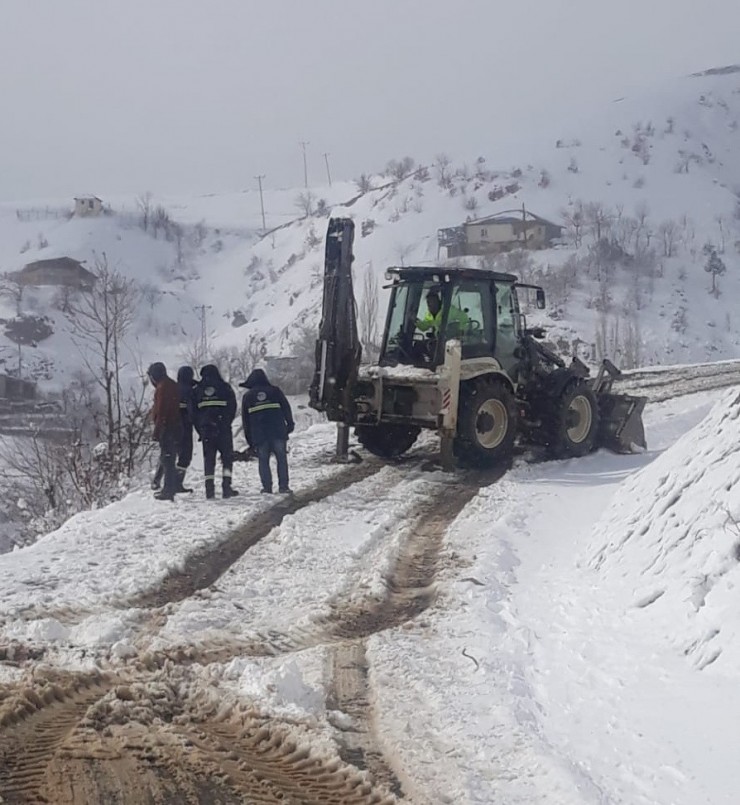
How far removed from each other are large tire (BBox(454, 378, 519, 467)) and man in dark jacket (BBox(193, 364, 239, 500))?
312cm

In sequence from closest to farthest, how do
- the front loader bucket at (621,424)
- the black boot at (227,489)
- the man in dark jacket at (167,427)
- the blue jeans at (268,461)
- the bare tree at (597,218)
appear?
the man in dark jacket at (167,427) < the black boot at (227,489) < the blue jeans at (268,461) < the front loader bucket at (621,424) < the bare tree at (597,218)

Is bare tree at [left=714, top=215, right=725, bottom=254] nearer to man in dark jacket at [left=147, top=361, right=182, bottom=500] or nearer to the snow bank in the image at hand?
man in dark jacket at [left=147, top=361, right=182, bottom=500]

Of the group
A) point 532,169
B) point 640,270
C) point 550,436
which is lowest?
point 550,436

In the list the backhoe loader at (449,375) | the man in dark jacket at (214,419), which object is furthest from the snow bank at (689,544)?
the man in dark jacket at (214,419)

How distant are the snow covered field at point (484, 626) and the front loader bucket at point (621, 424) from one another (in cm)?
440

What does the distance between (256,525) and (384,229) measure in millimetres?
77058

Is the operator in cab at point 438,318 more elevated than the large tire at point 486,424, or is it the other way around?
the operator in cab at point 438,318

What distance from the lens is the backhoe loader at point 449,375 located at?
12.1 meters

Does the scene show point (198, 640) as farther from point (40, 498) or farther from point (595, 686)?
point (40, 498)

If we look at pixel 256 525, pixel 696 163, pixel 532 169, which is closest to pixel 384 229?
pixel 532 169

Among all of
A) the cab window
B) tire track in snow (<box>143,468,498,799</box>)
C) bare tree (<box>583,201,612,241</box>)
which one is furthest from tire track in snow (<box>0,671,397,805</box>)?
bare tree (<box>583,201,612,241</box>)

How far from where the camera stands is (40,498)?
1644cm

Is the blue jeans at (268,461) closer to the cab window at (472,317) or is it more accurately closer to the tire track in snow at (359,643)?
the tire track in snow at (359,643)

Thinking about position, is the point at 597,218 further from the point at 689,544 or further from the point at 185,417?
the point at 689,544
